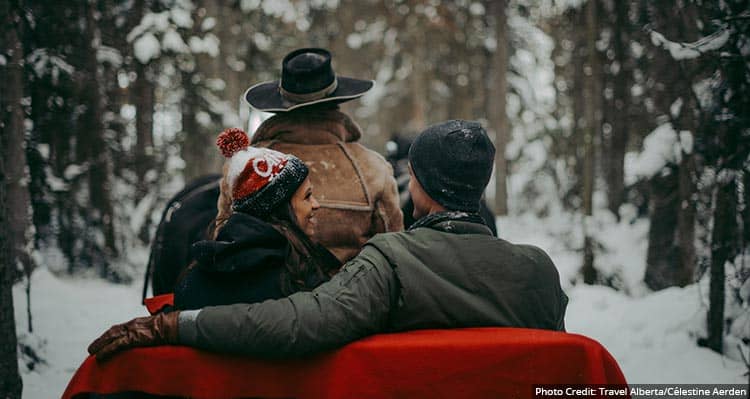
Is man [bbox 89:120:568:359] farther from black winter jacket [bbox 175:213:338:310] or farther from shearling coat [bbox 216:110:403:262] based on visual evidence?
shearling coat [bbox 216:110:403:262]

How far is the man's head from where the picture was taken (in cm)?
255

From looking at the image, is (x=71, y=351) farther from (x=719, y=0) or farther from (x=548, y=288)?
(x=719, y=0)

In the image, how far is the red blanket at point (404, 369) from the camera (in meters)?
2.24

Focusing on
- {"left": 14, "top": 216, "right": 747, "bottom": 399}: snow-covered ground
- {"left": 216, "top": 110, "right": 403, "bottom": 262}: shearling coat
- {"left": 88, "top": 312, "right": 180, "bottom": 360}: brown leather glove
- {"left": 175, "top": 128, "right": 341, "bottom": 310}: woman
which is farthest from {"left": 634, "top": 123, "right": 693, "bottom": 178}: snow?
{"left": 88, "top": 312, "right": 180, "bottom": 360}: brown leather glove

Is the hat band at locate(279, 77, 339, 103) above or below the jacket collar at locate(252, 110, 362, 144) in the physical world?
above

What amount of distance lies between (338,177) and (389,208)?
409 mm

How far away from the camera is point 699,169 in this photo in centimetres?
675

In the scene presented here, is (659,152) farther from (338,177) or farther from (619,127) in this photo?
(619,127)

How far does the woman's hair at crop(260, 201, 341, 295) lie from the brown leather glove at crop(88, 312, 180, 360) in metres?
0.49

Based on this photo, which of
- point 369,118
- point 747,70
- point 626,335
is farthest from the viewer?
point 369,118

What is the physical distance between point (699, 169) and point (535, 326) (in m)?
5.29

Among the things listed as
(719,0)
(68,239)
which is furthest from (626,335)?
(68,239)

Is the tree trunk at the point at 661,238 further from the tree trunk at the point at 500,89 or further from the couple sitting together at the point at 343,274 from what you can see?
the tree trunk at the point at 500,89

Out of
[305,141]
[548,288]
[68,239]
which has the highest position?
[305,141]
